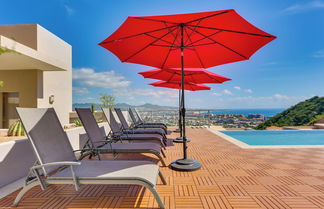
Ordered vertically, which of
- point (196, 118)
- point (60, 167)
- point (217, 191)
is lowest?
point (217, 191)

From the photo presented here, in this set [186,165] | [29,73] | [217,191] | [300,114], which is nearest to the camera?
[217,191]

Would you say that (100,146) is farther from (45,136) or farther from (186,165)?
(186,165)

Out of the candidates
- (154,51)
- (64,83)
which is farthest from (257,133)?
(64,83)

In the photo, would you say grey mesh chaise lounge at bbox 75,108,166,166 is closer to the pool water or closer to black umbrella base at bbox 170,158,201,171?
black umbrella base at bbox 170,158,201,171

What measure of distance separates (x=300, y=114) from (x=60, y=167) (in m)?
24.6

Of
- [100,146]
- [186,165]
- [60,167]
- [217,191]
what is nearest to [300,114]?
[186,165]

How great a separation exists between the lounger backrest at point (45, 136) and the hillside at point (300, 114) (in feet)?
62.9

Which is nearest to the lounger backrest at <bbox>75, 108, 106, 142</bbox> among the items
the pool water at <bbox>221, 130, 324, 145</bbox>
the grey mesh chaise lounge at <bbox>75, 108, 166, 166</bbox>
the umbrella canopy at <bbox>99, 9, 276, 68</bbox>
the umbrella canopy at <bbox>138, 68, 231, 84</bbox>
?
the grey mesh chaise lounge at <bbox>75, 108, 166, 166</bbox>

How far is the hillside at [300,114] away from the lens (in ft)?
64.8

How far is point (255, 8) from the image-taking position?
42.4ft

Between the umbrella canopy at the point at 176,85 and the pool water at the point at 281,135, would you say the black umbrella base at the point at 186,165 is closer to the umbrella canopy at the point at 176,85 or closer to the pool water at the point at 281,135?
the umbrella canopy at the point at 176,85

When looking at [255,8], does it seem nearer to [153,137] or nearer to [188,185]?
[153,137]

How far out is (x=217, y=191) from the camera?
8.11ft

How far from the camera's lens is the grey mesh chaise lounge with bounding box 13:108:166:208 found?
1972 millimetres
